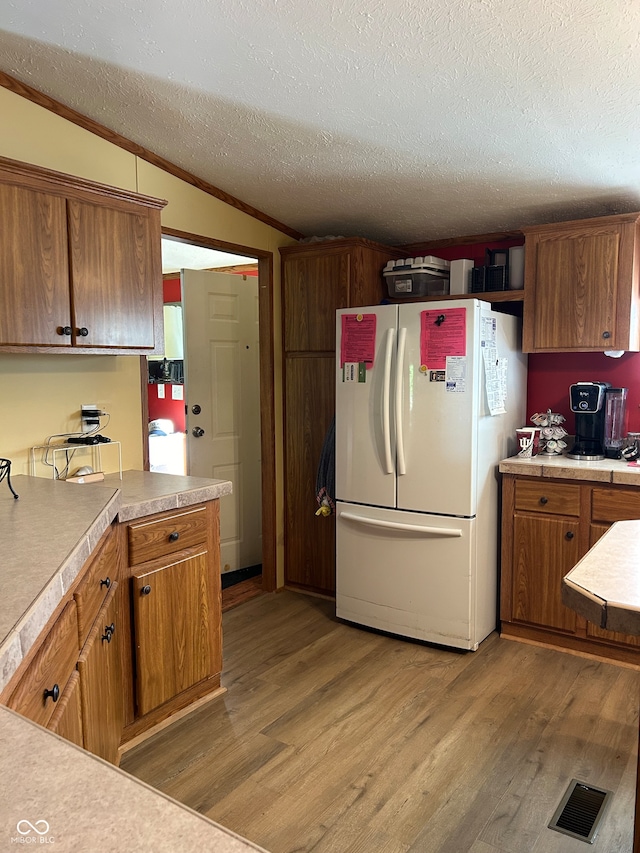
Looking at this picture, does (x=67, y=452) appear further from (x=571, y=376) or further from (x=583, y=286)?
(x=571, y=376)

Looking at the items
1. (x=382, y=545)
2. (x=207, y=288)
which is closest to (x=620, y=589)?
(x=382, y=545)

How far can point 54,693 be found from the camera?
1297mm

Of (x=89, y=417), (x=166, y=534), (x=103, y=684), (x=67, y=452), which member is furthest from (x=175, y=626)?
(x=89, y=417)

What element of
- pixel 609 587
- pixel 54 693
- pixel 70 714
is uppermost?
pixel 609 587

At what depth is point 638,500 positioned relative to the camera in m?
2.87

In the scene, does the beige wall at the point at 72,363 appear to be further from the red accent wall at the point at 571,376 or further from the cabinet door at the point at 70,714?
the red accent wall at the point at 571,376

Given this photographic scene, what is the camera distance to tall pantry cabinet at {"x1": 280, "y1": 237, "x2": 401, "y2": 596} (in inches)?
143

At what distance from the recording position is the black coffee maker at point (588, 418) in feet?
10.5

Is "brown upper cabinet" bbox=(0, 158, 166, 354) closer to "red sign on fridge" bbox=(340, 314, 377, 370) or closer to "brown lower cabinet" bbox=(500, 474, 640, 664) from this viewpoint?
"red sign on fridge" bbox=(340, 314, 377, 370)

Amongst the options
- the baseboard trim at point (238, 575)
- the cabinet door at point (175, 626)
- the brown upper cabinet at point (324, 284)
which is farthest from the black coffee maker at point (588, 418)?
the baseboard trim at point (238, 575)

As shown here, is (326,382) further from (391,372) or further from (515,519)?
(515,519)

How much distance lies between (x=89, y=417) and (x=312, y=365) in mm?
1417

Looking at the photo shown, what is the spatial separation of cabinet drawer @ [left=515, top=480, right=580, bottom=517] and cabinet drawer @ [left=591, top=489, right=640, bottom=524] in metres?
0.08

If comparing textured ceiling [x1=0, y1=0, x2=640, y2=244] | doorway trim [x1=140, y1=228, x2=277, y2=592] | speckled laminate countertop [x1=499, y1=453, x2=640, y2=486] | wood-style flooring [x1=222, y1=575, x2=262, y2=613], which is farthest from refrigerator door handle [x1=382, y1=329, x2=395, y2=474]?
wood-style flooring [x1=222, y1=575, x2=262, y2=613]
